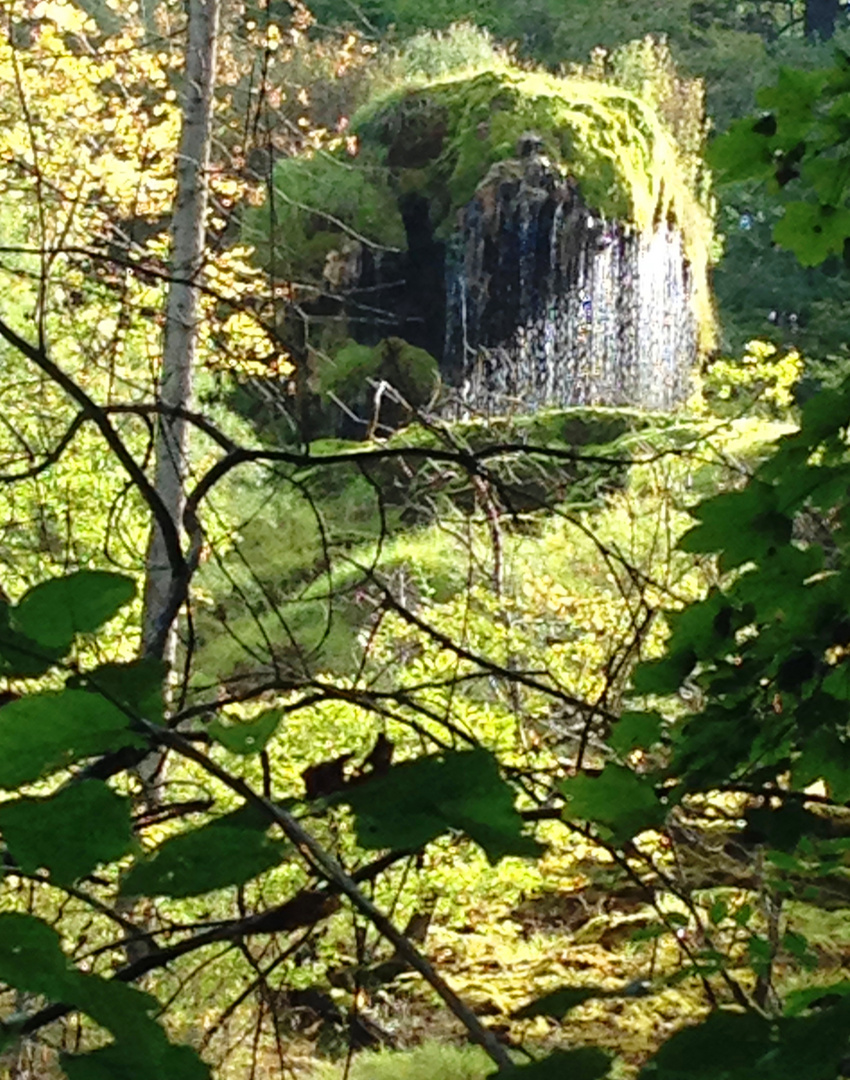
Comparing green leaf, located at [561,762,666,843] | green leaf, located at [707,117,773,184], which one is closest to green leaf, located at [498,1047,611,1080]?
green leaf, located at [561,762,666,843]

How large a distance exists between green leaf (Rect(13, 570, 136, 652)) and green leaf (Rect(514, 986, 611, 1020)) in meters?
0.18

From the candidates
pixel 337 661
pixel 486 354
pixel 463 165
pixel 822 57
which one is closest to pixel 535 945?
pixel 337 661

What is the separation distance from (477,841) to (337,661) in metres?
5.76

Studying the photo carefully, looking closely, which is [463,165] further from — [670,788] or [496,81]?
[670,788]

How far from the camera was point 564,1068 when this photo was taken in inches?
14.8

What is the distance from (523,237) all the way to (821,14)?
900cm

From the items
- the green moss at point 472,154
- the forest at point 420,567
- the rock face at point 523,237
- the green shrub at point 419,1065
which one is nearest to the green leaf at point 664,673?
the forest at point 420,567

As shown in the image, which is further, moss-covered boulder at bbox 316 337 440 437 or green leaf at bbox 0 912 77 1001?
moss-covered boulder at bbox 316 337 440 437

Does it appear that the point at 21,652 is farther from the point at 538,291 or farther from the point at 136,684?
the point at 538,291

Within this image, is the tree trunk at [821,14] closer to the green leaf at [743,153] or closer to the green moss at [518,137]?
the green moss at [518,137]

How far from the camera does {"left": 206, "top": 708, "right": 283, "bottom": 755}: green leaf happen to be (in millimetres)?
422

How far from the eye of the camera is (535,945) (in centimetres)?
444

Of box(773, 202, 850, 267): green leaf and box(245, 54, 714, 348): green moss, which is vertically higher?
box(245, 54, 714, 348): green moss

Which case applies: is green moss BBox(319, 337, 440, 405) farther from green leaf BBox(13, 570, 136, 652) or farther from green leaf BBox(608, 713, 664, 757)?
green leaf BBox(13, 570, 136, 652)
